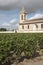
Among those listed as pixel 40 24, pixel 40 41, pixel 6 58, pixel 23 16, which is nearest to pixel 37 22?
pixel 40 24

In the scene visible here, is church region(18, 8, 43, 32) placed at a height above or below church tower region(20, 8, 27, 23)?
below

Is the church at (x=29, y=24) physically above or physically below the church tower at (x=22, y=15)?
below

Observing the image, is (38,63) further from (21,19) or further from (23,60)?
(21,19)

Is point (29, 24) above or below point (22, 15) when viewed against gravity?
below

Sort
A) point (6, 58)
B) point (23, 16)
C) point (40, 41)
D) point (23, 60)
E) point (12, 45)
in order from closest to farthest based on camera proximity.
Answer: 1. point (6, 58)
2. point (12, 45)
3. point (23, 60)
4. point (40, 41)
5. point (23, 16)

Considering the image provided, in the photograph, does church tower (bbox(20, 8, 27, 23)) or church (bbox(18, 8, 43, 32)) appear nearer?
church (bbox(18, 8, 43, 32))

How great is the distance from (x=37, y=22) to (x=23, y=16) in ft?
25.8

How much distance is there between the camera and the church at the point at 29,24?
51.4 meters

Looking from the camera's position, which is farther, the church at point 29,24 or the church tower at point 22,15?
the church tower at point 22,15

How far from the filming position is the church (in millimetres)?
51353

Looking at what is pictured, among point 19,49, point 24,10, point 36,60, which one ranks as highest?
point 24,10

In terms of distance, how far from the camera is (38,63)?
1352 centimetres

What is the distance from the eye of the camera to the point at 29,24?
54969mm

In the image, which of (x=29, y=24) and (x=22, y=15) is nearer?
(x=29, y=24)
